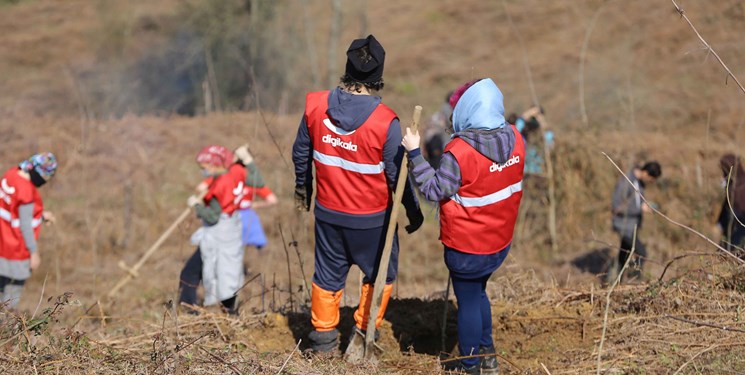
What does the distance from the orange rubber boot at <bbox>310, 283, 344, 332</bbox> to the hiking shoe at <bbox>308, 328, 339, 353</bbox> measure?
23 mm

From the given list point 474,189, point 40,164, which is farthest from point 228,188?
point 474,189

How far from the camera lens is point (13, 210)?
18.1 ft

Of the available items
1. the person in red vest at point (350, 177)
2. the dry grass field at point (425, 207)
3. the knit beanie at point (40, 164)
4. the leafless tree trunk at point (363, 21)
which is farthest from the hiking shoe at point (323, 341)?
the leafless tree trunk at point (363, 21)

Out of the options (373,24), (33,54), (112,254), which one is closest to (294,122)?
(112,254)

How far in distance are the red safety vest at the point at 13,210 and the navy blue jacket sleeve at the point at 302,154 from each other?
2.34m

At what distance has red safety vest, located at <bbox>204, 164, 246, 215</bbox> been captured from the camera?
19.1 feet

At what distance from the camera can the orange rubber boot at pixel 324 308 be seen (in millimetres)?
4312

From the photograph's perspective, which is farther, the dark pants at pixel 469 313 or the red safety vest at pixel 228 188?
the red safety vest at pixel 228 188

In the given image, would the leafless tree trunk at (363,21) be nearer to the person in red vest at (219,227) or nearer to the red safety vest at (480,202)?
the person in red vest at (219,227)

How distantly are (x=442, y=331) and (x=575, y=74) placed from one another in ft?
53.5

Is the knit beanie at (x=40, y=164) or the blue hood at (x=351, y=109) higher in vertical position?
the blue hood at (x=351, y=109)

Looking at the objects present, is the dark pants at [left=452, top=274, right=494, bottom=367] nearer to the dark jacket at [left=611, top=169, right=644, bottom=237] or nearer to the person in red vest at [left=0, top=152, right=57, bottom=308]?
the person in red vest at [left=0, top=152, right=57, bottom=308]

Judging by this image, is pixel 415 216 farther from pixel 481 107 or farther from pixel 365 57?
pixel 365 57

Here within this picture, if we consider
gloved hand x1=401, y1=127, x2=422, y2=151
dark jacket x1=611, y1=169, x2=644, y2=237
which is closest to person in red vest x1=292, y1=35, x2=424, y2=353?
gloved hand x1=401, y1=127, x2=422, y2=151
